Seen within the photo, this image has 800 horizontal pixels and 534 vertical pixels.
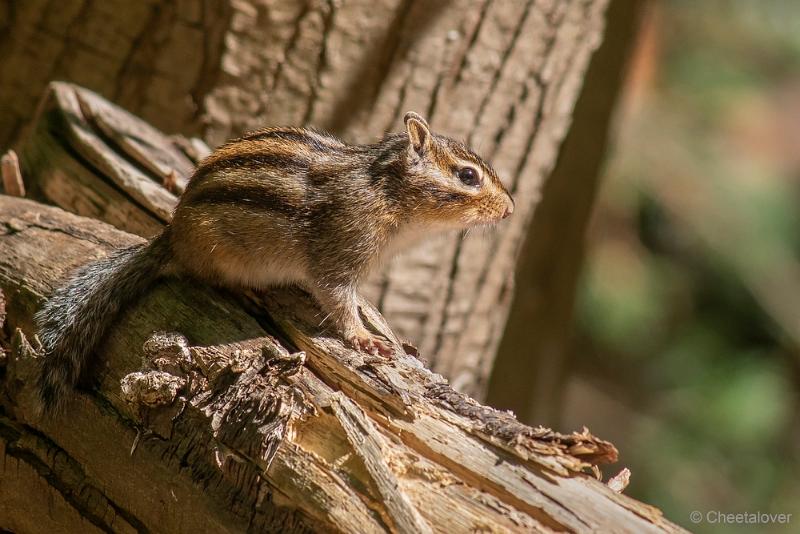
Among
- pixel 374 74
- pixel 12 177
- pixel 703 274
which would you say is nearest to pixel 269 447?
pixel 12 177

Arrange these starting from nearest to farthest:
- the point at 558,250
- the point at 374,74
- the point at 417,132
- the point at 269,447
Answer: the point at 269,447
the point at 417,132
the point at 374,74
the point at 558,250

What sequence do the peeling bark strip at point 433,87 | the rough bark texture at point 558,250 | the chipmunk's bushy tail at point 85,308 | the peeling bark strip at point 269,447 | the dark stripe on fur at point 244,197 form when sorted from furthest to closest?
the rough bark texture at point 558,250 → the peeling bark strip at point 433,87 → the dark stripe on fur at point 244,197 → the chipmunk's bushy tail at point 85,308 → the peeling bark strip at point 269,447

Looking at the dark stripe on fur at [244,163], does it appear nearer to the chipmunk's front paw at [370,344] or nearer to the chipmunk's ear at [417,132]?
the chipmunk's ear at [417,132]

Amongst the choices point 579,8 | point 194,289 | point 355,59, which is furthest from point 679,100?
point 194,289

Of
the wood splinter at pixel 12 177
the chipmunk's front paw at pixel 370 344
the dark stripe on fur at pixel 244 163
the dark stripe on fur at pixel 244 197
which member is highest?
the dark stripe on fur at pixel 244 163

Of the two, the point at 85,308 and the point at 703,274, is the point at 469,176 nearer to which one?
the point at 85,308

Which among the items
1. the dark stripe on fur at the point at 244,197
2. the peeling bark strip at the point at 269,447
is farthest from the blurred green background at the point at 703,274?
the peeling bark strip at the point at 269,447
